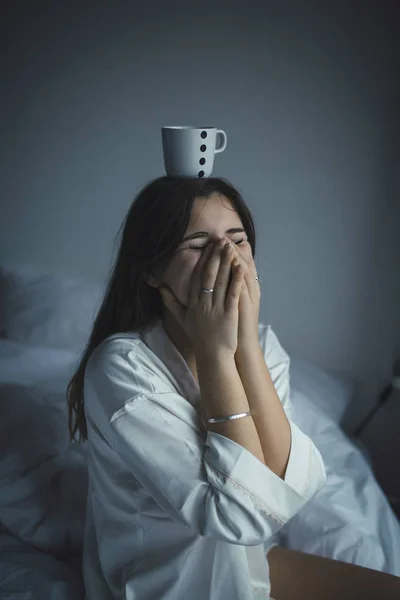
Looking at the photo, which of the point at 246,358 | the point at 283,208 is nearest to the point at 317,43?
the point at 283,208

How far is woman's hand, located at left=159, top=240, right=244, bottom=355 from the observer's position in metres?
0.92

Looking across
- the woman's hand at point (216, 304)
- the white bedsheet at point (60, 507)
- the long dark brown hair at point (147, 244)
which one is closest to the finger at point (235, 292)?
the woman's hand at point (216, 304)

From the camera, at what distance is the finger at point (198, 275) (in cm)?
94

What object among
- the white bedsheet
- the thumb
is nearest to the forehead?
the thumb

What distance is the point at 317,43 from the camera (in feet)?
5.01

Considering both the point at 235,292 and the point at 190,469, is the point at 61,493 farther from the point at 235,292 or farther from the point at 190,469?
the point at 235,292

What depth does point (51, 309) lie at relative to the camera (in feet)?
5.61

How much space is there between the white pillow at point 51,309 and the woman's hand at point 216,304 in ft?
2.65

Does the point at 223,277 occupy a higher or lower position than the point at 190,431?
higher

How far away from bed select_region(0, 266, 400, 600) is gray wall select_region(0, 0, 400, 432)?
28 cm

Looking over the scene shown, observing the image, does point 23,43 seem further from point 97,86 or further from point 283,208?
point 283,208

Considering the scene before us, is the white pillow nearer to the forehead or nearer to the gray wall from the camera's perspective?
the gray wall

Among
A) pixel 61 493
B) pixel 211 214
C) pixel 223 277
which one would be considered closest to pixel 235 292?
pixel 223 277

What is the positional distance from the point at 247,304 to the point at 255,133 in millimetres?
835
